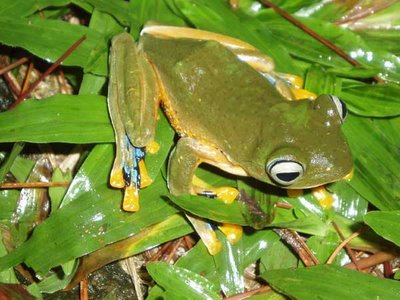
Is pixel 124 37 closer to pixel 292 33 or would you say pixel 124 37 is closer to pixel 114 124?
pixel 114 124

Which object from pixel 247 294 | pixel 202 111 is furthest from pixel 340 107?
pixel 247 294

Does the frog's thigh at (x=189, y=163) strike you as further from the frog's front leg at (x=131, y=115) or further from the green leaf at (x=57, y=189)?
the green leaf at (x=57, y=189)

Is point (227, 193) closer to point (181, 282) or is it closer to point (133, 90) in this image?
point (181, 282)

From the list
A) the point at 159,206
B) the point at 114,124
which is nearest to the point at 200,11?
the point at 114,124

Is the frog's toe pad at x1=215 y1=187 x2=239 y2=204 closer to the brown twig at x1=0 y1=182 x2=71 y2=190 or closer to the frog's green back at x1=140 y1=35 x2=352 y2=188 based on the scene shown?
the frog's green back at x1=140 y1=35 x2=352 y2=188

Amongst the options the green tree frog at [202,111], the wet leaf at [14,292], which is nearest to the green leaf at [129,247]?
the green tree frog at [202,111]
